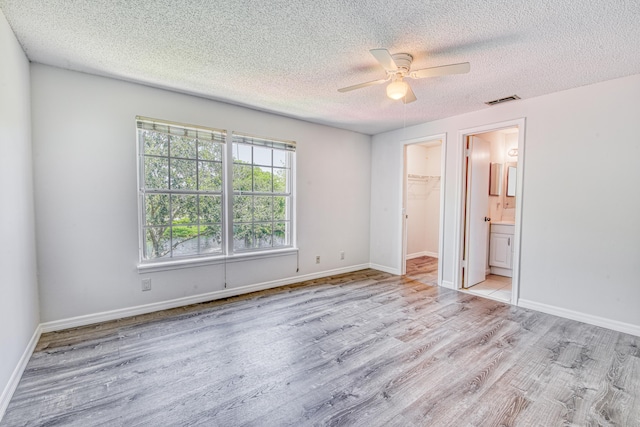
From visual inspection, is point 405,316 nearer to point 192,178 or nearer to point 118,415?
point 118,415

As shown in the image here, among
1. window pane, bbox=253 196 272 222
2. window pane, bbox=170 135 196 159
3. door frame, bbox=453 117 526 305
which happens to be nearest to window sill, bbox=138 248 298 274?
window pane, bbox=253 196 272 222

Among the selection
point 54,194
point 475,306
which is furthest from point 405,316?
point 54,194

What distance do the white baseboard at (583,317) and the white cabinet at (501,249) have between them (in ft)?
4.15

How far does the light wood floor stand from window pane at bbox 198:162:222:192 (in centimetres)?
143

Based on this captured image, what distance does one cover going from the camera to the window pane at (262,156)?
3879 millimetres

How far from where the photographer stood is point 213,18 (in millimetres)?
1898

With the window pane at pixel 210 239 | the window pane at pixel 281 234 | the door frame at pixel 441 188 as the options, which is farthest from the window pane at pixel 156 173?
the door frame at pixel 441 188

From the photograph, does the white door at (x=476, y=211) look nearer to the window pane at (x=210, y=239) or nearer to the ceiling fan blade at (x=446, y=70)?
the ceiling fan blade at (x=446, y=70)

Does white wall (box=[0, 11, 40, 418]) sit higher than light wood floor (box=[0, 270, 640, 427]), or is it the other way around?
white wall (box=[0, 11, 40, 418])

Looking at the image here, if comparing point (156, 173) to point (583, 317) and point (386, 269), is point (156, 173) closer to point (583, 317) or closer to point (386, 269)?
point (386, 269)

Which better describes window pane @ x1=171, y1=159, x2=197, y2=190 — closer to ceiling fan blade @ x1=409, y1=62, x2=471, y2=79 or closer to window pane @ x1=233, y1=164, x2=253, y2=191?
window pane @ x1=233, y1=164, x2=253, y2=191

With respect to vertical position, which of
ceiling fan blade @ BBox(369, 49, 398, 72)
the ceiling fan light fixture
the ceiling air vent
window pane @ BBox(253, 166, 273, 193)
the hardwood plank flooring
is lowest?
the hardwood plank flooring

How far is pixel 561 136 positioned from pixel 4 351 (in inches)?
197

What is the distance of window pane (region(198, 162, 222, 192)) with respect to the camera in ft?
11.2
